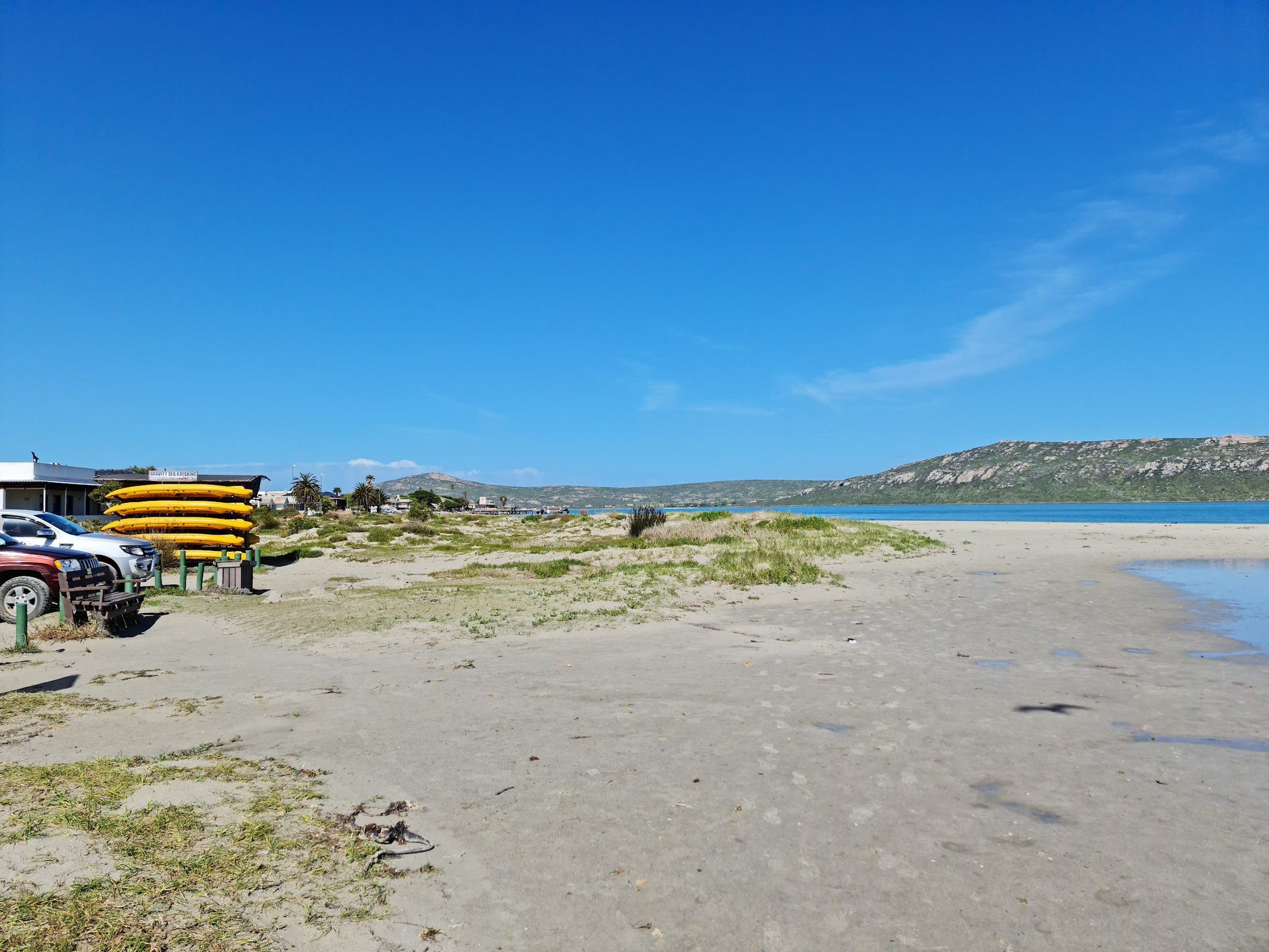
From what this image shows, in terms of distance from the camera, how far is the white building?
57.0 meters

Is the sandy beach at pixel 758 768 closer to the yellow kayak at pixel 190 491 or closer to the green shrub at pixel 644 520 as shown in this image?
the yellow kayak at pixel 190 491

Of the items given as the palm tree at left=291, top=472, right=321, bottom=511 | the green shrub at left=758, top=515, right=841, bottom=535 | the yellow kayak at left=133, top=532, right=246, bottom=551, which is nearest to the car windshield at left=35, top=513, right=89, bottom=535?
the yellow kayak at left=133, top=532, right=246, bottom=551

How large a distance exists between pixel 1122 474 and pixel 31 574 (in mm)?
192394

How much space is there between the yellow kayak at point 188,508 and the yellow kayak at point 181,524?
0.48 ft

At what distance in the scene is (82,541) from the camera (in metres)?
19.5

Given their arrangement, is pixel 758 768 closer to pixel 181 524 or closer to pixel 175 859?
pixel 175 859

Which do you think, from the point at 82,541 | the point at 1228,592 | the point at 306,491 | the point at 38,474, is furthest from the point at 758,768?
the point at 306,491

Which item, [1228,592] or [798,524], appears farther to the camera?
[798,524]

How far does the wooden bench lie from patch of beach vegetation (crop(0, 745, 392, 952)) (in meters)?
8.24

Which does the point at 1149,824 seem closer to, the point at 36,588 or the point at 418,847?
the point at 418,847

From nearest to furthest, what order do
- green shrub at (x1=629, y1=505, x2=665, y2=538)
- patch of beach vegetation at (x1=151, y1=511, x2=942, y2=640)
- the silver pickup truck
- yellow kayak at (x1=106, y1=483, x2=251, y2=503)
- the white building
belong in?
1. patch of beach vegetation at (x1=151, y1=511, x2=942, y2=640)
2. the silver pickup truck
3. yellow kayak at (x1=106, y1=483, x2=251, y2=503)
4. green shrub at (x1=629, y1=505, x2=665, y2=538)
5. the white building

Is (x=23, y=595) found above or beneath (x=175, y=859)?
above

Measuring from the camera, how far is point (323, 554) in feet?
109

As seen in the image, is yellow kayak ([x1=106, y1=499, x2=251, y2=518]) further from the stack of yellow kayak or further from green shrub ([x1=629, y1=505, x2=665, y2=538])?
green shrub ([x1=629, y1=505, x2=665, y2=538])
